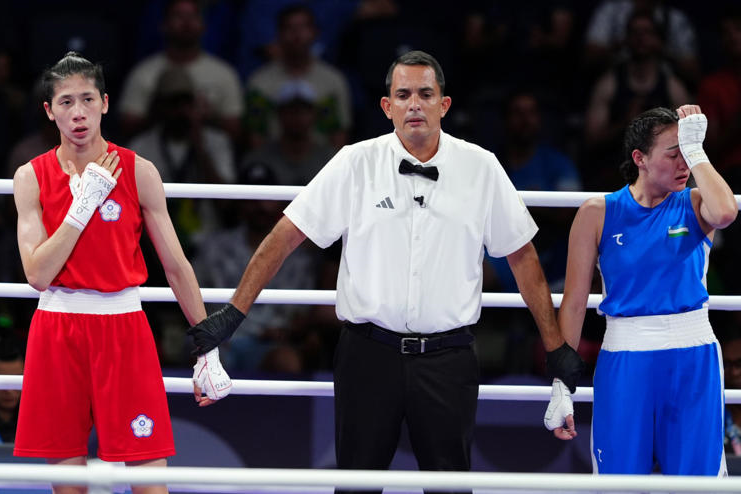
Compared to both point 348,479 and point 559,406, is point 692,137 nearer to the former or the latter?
point 559,406

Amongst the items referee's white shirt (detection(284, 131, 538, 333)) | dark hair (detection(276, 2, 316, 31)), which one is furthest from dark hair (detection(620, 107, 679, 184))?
dark hair (detection(276, 2, 316, 31))

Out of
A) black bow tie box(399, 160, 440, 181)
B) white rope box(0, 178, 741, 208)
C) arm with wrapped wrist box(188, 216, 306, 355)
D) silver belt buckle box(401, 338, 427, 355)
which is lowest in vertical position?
silver belt buckle box(401, 338, 427, 355)

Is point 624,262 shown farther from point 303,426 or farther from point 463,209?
point 303,426

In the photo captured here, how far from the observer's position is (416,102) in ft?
10.1

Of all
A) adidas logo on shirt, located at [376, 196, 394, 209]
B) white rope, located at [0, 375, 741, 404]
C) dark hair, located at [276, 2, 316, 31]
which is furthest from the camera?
dark hair, located at [276, 2, 316, 31]

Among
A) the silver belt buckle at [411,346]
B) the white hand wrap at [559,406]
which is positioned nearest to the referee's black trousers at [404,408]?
the silver belt buckle at [411,346]

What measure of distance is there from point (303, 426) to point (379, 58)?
2.96m

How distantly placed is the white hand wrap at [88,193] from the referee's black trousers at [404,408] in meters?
0.82

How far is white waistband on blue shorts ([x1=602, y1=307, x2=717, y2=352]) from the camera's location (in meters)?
3.09

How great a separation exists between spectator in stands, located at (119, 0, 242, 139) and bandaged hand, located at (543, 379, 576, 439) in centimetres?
351

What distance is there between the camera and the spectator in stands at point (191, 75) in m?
6.23

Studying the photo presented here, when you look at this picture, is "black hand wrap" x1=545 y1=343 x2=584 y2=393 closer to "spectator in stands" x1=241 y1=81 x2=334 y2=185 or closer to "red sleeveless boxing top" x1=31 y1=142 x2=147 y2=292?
"red sleeveless boxing top" x1=31 y1=142 x2=147 y2=292

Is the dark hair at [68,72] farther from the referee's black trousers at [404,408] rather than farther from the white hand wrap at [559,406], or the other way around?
the white hand wrap at [559,406]

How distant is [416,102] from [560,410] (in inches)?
38.5
